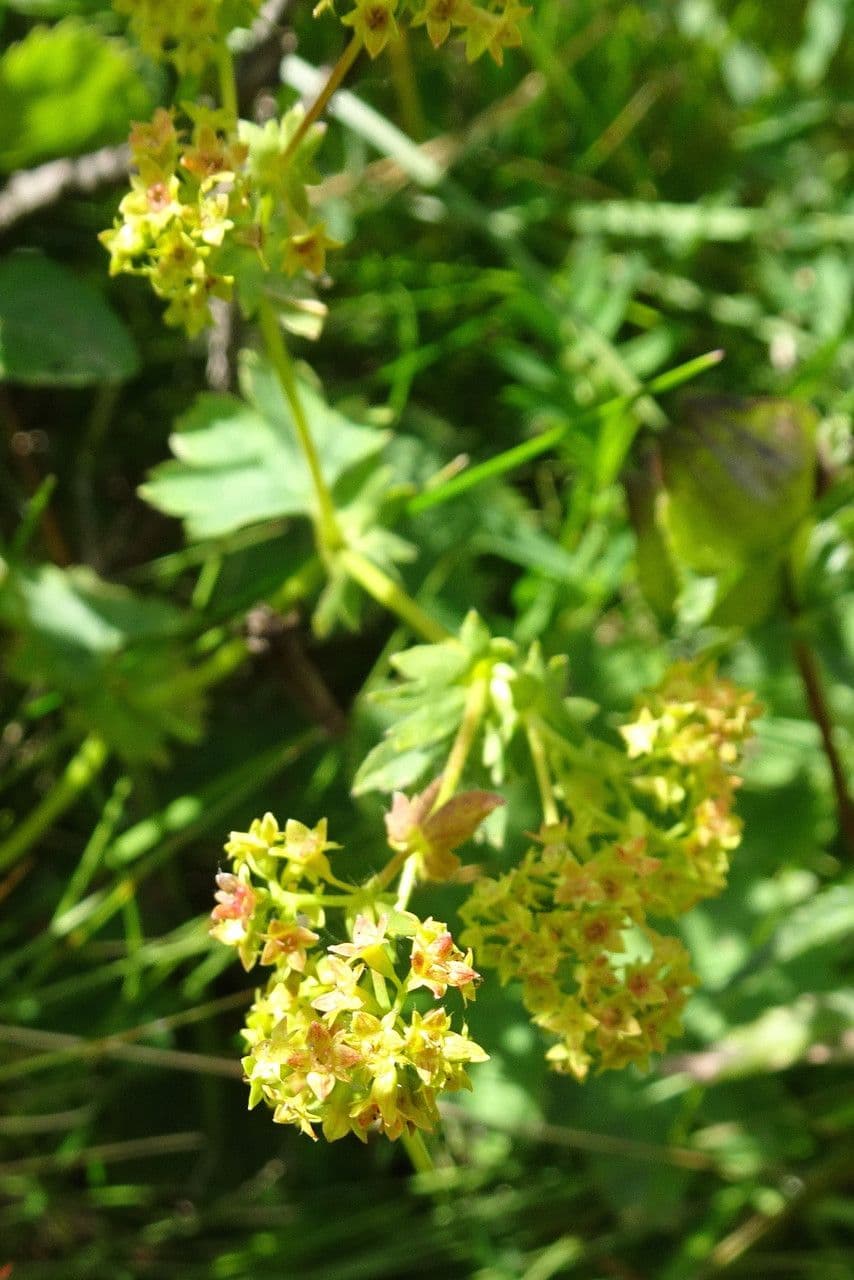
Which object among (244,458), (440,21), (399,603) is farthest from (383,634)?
(440,21)

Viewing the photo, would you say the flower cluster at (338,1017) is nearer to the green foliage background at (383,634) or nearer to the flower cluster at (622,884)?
the flower cluster at (622,884)

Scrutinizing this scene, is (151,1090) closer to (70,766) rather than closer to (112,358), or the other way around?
(70,766)

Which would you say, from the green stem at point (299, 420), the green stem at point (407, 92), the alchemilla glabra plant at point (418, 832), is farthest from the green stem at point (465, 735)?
the green stem at point (407, 92)

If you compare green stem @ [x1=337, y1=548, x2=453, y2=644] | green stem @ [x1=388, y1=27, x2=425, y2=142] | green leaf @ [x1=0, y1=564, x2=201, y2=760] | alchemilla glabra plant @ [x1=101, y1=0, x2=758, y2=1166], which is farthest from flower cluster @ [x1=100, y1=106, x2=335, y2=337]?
green stem @ [x1=388, y1=27, x2=425, y2=142]

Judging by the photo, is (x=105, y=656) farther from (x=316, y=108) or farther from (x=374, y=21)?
(x=374, y=21)

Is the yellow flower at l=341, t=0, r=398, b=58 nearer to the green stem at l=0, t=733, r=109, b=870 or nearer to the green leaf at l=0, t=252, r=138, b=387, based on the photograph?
the green leaf at l=0, t=252, r=138, b=387

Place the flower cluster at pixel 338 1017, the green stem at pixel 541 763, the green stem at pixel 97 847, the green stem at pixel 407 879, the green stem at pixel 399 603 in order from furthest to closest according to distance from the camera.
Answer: the green stem at pixel 97 847
the green stem at pixel 399 603
the green stem at pixel 541 763
the green stem at pixel 407 879
the flower cluster at pixel 338 1017

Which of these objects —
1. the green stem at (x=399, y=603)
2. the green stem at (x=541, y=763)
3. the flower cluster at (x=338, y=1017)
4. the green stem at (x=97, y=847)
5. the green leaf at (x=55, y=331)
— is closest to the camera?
the flower cluster at (x=338, y=1017)

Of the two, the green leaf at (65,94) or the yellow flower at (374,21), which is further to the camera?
the green leaf at (65,94)

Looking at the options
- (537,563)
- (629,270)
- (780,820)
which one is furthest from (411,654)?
(629,270)
